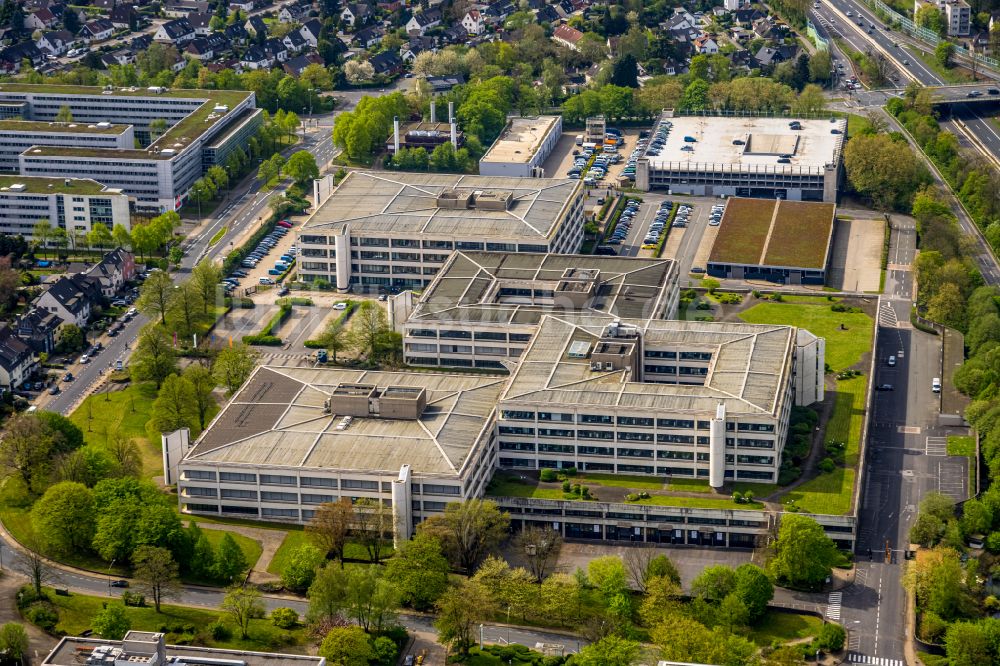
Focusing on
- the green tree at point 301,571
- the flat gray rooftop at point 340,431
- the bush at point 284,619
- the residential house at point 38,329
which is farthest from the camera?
the residential house at point 38,329

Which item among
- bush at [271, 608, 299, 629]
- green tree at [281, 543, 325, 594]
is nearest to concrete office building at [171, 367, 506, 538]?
green tree at [281, 543, 325, 594]

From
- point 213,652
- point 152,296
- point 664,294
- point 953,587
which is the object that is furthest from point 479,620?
point 152,296

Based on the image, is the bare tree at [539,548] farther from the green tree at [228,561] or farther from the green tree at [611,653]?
the green tree at [228,561]

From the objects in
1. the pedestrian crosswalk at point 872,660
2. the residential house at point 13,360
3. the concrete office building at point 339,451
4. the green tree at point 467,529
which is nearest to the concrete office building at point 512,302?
the concrete office building at point 339,451

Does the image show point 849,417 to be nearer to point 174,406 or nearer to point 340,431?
point 340,431

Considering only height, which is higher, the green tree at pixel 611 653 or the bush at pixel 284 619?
the green tree at pixel 611 653

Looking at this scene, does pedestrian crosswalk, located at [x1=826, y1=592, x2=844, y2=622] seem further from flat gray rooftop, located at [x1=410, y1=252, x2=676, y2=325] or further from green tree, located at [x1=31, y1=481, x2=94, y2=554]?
green tree, located at [x1=31, y1=481, x2=94, y2=554]

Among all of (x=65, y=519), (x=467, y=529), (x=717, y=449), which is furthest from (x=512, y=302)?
(x=65, y=519)
